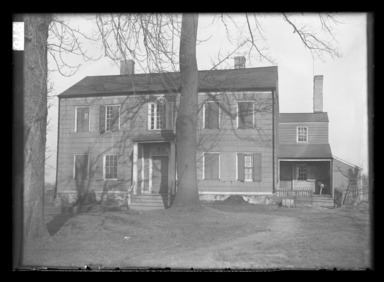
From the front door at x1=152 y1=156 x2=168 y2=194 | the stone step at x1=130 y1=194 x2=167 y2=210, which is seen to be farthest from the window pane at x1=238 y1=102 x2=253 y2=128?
the stone step at x1=130 y1=194 x2=167 y2=210

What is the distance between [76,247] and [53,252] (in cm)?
55

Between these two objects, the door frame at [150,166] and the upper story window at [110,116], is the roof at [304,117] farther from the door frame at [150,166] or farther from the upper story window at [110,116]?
the upper story window at [110,116]

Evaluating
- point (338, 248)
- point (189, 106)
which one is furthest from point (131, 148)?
point (338, 248)

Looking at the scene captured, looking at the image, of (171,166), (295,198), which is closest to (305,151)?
(295,198)

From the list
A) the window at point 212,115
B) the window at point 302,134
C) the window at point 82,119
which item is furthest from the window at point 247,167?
the window at point 302,134

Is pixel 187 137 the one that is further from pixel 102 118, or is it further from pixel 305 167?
pixel 305 167

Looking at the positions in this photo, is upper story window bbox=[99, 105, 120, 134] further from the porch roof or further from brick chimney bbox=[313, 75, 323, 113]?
brick chimney bbox=[313, 75, 323, 113]

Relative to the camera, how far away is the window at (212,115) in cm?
1469

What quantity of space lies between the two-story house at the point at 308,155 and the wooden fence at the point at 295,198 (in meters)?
6.11

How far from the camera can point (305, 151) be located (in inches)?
930

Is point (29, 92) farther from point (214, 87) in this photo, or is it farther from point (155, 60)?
point (214, 87)

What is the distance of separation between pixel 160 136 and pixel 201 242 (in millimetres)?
7907

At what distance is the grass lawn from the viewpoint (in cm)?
624
